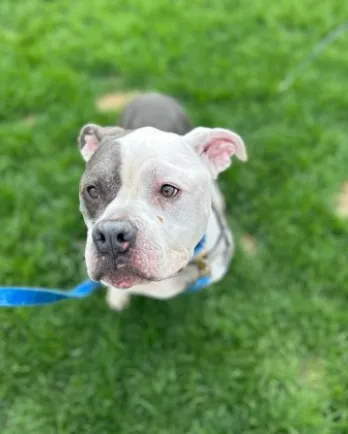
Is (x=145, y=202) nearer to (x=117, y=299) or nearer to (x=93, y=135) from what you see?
(x=93, y=135)

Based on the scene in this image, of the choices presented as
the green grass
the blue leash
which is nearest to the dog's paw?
the green grass

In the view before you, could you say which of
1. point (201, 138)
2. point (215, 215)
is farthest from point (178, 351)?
point (201, 138)

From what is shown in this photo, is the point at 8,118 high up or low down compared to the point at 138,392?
up

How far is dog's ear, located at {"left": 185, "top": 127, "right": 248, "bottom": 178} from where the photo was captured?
2723 millimetres

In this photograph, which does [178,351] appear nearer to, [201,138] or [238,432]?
[238,432]

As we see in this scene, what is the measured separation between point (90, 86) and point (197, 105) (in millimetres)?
1133

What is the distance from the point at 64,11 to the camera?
574 centimetres

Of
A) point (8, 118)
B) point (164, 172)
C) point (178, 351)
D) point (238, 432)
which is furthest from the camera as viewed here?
point (8, 118)

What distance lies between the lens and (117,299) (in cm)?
357

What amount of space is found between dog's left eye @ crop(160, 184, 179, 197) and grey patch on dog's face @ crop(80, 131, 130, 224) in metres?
0.22

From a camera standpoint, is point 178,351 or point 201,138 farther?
point 178,351

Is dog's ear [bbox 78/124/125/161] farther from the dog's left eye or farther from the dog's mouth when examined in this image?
the dog's mouth

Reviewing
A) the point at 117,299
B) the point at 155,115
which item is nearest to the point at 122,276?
the point at 117,299

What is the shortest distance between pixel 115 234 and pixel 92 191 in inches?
16.3
